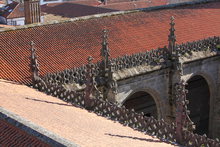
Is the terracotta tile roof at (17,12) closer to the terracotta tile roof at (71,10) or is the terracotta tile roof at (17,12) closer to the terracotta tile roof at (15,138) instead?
the terracotta tile roof at (71,10)

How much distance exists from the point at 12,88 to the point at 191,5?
70.1 feet

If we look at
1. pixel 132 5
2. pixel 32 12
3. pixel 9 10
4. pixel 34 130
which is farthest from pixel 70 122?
pixel 132 5

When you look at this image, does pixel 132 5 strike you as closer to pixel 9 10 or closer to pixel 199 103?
pixel 9 10

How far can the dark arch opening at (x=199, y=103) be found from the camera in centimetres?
3441

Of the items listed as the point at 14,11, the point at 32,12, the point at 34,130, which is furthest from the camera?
the point at 14,11

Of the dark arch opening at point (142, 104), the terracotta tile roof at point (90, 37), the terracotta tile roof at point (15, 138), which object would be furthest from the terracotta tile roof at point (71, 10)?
the terracotta tile roof at point (15, 138)

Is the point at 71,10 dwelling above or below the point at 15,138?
above

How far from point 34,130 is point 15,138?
704 millimetres

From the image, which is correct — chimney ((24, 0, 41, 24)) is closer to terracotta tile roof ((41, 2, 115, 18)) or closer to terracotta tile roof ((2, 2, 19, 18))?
terracotta tile roof ((2, 2, 19, 18))

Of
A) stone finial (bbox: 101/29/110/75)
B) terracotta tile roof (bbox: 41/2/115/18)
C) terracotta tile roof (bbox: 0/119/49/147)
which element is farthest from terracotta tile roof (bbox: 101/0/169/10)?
terracotta tile roof (bbox: 0/119/49/147)

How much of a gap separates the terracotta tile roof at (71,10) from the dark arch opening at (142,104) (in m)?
35.9

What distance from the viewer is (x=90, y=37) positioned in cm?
2752

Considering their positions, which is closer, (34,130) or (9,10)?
(34,130)

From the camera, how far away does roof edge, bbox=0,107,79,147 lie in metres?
13.0
